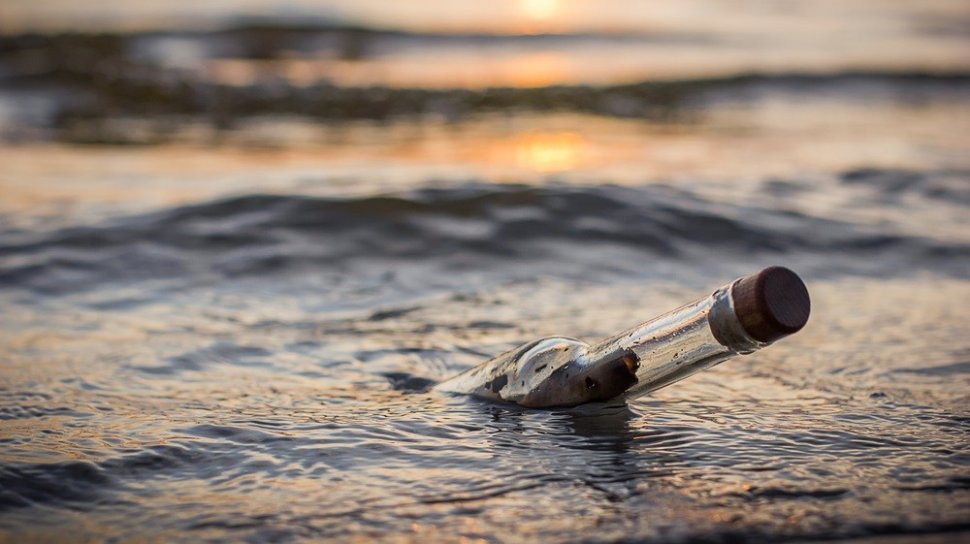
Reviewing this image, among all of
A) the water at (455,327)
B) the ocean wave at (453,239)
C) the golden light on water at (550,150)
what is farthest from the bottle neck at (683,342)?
the golden light on water at (550,150)

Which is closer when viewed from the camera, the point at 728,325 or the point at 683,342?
the point at 728,325

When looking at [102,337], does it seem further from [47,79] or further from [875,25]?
[875,25]

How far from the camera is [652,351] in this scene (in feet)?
6.74

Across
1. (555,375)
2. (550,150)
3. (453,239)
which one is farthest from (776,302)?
(550,150)

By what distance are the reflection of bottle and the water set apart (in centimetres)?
6

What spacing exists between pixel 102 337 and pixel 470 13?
16.5 m

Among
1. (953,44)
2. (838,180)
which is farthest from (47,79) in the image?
(953,44)

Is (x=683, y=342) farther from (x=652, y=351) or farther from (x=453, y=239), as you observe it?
(x=453, y=239)

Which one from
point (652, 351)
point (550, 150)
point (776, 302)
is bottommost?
point (652, 351)

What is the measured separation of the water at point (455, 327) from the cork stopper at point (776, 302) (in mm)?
308

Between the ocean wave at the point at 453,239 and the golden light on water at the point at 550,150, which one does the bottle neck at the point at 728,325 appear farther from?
the golden light on water at the point at 550,150

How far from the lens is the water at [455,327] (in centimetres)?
188

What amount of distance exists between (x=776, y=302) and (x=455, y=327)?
1.49 metres

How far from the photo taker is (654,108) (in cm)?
989
